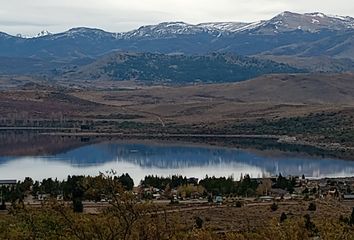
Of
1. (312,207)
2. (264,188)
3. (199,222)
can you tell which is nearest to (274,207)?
(312,207)

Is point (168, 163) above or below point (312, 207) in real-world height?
below

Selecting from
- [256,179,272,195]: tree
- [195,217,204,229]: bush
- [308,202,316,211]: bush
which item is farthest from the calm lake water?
[195,217,204,229]: bush

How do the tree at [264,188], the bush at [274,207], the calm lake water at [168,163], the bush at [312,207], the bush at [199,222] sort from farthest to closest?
the calm lake water at [168,163] → the tree at [264,188] → the bush at [274,207] → the bush at [312,207] → the bush at [199,222]

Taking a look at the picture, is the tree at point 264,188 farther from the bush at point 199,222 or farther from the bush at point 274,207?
the bush at point 199,222

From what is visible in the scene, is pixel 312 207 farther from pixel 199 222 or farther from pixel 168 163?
pixel 168 163

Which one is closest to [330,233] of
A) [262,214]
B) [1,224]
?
[1,224]

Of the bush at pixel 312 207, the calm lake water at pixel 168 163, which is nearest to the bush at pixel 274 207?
the bush at pixel 312 207

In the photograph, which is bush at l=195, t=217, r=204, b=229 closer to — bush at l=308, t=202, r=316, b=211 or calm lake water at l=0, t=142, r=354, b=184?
bush at l=308, t=202, r=316, b=211

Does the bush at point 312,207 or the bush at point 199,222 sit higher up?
the bush at point 312,207

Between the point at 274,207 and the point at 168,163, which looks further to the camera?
the point at 168,163
